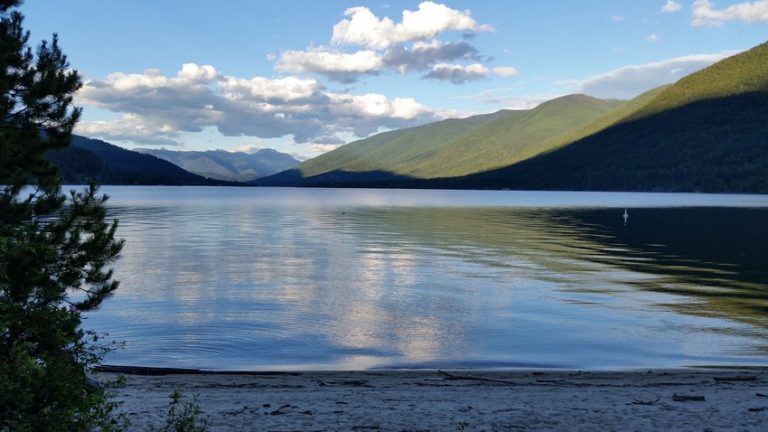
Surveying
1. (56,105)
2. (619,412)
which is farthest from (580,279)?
(56,105)

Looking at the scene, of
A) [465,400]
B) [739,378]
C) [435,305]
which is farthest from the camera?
[435,305]

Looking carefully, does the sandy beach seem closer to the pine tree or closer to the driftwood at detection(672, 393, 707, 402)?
the driftwood at detection(672, 393, 707, 402)

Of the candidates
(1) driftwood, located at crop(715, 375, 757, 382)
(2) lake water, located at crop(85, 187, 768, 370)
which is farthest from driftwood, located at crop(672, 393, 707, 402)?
(2) lake water, located at crop(85, 187, 768, 370)

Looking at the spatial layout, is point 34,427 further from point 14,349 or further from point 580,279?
point 580,279

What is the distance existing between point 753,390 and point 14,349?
19.3 meters

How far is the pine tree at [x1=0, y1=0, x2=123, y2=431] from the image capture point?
927cm

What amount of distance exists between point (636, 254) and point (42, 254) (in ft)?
189

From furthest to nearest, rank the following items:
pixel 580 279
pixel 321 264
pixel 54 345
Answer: pixel 321 264 → pixel 580 279 → pixel 54 345

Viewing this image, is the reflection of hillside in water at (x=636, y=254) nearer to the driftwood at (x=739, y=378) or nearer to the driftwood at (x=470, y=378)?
the driftwood at (x=739, y=378)

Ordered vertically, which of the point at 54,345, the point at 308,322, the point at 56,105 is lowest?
the point at 308,322

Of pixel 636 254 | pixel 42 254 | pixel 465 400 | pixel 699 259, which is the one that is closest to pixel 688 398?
pixel 465 400

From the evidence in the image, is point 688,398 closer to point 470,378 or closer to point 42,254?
point 470,378

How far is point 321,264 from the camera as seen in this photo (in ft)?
169

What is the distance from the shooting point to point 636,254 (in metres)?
60.5
